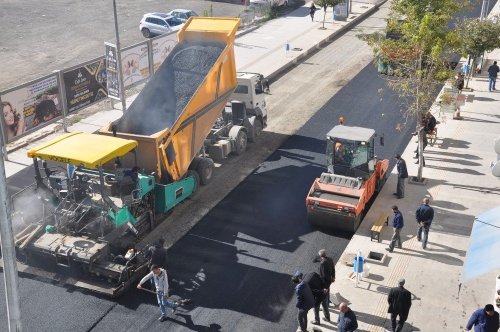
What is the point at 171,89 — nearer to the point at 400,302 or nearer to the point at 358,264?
the point at 358,264

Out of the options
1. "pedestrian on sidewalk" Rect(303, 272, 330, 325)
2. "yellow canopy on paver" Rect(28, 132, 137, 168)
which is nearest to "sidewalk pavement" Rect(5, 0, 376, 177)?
"yellow canopy on paver" Rect(28, 132, 137, 168)

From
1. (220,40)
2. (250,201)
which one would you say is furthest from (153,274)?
(220,40)

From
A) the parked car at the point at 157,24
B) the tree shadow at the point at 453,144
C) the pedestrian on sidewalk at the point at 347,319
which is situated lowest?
the tree shadow at the point at 453,144

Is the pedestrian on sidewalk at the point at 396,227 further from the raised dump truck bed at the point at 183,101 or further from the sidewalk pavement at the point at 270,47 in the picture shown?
the sidewalk pavement at the point at 270,47

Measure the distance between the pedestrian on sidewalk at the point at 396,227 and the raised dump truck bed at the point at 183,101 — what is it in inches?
261

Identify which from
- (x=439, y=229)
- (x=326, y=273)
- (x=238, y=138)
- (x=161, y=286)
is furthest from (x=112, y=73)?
(x=326, y=273)

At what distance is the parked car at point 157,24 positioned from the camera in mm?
40688

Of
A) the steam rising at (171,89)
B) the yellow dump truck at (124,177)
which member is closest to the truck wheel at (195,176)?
the yellow dump truck at (124,177)

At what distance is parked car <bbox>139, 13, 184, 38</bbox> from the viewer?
40688 millimetres

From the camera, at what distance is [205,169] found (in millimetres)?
21500

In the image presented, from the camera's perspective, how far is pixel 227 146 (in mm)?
23250

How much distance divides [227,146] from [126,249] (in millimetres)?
7004

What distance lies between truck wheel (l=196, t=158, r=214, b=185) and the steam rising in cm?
192

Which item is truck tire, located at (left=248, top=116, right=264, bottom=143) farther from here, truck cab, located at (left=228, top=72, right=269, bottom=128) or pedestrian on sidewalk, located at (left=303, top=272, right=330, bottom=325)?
pedestrian on sidewalk, located at (left=303, top=272, right=330, bottom=325)
